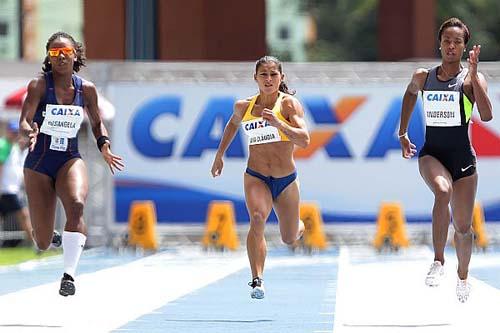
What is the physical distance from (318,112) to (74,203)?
10205 millimetres

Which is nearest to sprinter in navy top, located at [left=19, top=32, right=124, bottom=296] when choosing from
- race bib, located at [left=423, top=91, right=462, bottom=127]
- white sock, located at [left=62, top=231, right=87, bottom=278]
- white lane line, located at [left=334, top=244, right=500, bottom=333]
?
white sock, located at [left=62, top=231, right=87, bottom=278]

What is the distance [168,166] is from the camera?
818 inches

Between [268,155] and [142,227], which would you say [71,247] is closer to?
[268,155]

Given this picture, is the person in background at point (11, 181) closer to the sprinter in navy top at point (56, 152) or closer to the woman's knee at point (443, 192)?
the sprinter in navy top at point (56, 152)

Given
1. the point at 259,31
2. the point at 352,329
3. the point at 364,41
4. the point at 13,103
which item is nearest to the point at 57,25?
the point at 364,41

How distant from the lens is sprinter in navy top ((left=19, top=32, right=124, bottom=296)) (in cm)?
1104

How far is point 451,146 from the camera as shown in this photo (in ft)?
36.1

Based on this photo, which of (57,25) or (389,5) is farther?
(57,25)

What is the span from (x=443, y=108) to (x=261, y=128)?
1.55 meters

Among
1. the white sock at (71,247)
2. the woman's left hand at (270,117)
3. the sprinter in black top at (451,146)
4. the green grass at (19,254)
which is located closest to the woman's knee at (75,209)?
the white sock at (71,247)

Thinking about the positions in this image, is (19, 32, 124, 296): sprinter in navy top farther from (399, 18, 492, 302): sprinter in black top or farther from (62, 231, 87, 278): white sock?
(399, 18, 492, 302): sprinter in black top

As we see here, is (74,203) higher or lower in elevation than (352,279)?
higher

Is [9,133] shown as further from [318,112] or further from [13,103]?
[318,112]

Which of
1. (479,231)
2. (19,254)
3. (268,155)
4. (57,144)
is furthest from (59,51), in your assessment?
(479,231)
